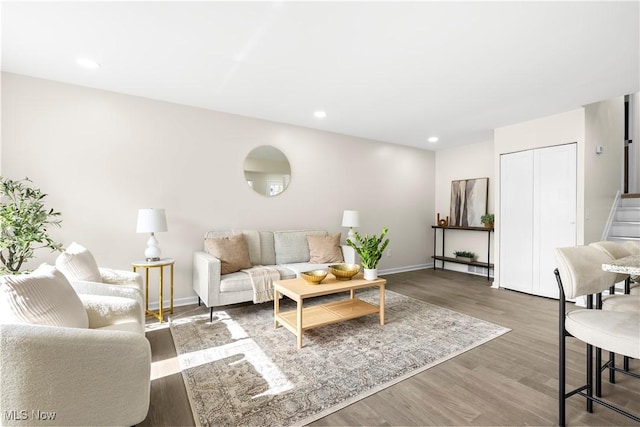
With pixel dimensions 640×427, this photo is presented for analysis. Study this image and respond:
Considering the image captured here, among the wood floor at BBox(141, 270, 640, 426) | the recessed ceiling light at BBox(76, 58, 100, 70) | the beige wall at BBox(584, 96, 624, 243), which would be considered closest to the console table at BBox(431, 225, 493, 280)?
the beige wall at BBox(584, 96, 624, 243)

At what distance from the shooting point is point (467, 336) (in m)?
2.67

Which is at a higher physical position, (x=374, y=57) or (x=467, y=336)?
(x=374, y=57)

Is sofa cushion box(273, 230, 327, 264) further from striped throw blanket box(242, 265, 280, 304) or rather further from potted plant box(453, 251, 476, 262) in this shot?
potted plant box(453, 251, 476, 262)

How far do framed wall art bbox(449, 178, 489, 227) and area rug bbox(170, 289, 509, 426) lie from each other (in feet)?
8.55

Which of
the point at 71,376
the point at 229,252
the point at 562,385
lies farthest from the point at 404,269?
the point at 71,376

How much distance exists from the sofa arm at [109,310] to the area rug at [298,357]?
572mm

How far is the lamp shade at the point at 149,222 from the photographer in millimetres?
2959

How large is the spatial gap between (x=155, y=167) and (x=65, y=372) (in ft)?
9.15

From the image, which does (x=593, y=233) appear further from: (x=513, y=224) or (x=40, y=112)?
(x=40, y=112)

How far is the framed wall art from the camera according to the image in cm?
524

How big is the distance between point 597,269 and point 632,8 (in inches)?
67.5

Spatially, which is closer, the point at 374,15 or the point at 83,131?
the point at 374,15

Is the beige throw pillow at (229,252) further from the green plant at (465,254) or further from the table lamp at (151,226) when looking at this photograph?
the green plant at (465,254)

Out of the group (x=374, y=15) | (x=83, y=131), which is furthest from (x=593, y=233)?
(x=83, y=131)
